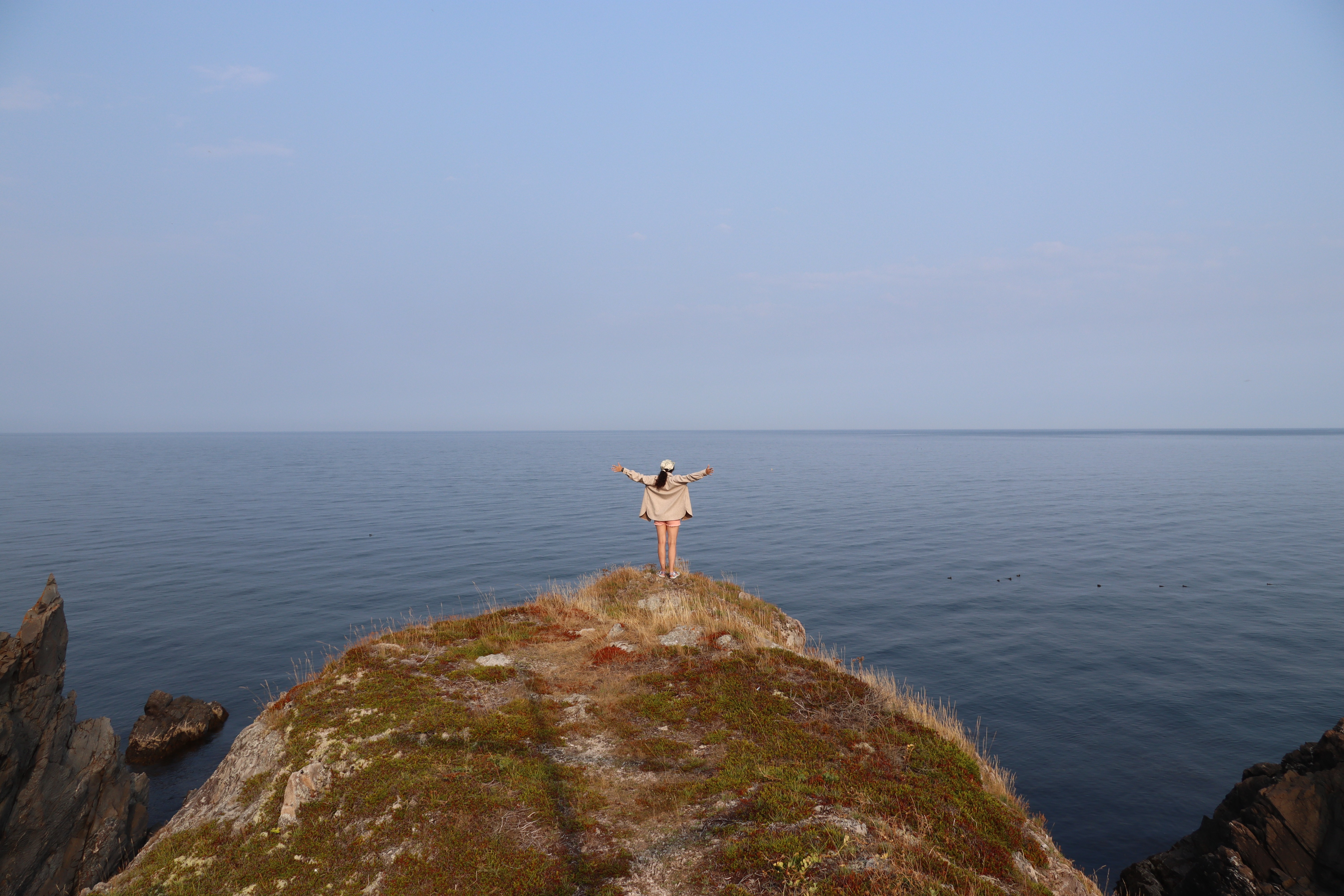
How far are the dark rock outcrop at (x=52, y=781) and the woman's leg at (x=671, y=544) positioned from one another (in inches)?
592

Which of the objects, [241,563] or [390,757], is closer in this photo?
[390,757]

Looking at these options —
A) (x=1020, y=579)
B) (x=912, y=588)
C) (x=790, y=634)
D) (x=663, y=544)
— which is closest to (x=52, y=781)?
(x=663, y=544)

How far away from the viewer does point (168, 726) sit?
2077cm

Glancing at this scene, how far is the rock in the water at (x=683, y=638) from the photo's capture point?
16.0 metres

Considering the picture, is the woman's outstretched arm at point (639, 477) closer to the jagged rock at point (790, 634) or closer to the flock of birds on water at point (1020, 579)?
the jagged rock at point (790, 634)

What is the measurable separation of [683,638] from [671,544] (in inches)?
236

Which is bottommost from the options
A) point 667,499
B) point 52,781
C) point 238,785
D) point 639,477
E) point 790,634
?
point 52,781

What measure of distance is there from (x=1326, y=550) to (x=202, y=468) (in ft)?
515

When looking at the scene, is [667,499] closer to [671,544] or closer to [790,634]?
[671,544]

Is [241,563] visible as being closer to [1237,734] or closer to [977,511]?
[1237,734]

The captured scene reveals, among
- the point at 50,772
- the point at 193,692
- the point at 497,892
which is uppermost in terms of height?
the point at 497,892

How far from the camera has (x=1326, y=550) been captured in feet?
145

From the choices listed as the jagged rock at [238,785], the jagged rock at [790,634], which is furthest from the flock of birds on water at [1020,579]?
the jagged rock at [238,785]

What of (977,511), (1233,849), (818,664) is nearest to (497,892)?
(818,664)
